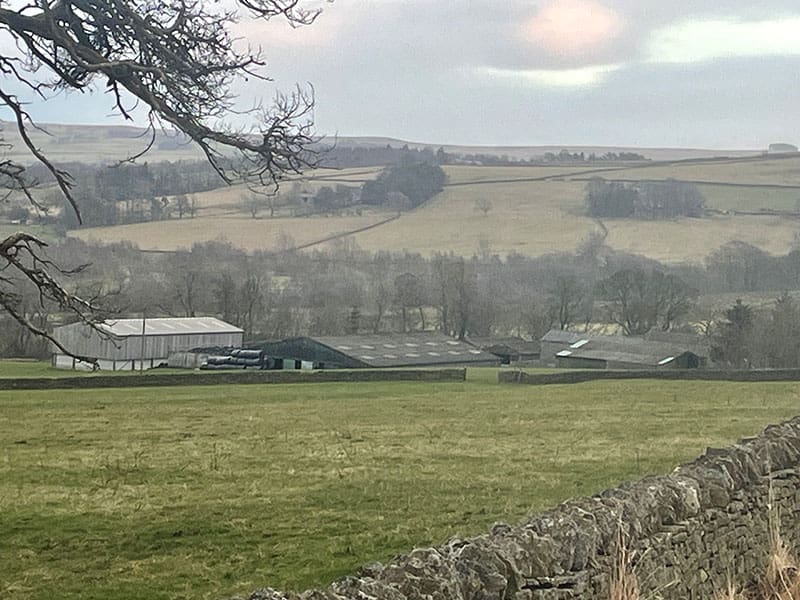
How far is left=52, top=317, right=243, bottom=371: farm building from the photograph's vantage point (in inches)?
2456

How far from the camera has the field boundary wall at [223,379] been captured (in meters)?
38.7

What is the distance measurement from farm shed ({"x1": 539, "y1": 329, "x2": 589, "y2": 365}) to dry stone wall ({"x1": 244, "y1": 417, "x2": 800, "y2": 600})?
68168 millimetres

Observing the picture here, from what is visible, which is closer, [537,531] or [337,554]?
[537,531]

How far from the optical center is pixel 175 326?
69.9m

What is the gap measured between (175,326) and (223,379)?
2783 cm

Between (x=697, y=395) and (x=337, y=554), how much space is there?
27.8m

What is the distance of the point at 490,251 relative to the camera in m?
122

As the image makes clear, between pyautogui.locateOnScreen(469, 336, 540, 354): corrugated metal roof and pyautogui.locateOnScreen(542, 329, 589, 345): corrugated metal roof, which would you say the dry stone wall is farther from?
pyautogui.locateOnScreen(469, 336, 540, 354): corrugated metal roof

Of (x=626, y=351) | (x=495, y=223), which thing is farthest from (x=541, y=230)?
(x=626, y=351)

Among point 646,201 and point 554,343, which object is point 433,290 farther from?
point 646,201

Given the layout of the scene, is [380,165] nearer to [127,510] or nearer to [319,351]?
[319,351]

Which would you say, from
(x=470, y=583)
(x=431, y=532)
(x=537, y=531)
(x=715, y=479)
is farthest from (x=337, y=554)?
(x=470, y=583)

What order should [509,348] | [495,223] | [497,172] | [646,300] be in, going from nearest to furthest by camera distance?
[509,348]
[646,300]
[495,223]
[497,172]

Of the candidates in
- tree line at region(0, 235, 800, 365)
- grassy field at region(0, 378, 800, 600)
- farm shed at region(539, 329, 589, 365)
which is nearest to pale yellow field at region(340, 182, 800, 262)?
tree line at region(0, 235, 800, 365)
